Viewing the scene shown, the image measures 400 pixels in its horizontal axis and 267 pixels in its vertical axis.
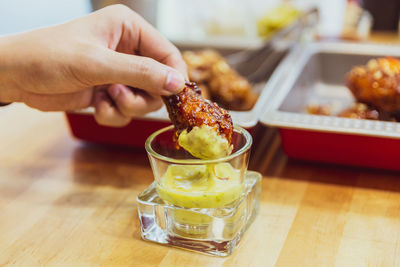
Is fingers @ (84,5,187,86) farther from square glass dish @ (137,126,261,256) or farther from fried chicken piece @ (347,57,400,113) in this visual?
fried chicken piece @ (347,57,400,113)

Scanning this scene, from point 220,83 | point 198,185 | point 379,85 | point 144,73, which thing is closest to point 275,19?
point 220,83

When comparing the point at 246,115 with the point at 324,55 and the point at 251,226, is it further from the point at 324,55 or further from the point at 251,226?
the point at 324,55

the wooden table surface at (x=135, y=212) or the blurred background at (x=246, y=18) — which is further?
the blurred background at (x=246, y=18)

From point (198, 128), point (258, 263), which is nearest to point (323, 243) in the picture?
point (258, 263)

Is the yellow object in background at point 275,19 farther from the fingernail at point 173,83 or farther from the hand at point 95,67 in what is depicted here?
the fingernail at point 173,83

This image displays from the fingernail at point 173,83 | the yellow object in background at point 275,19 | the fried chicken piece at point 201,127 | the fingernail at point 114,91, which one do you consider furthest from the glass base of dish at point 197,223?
the yellow object in background at point 275,19

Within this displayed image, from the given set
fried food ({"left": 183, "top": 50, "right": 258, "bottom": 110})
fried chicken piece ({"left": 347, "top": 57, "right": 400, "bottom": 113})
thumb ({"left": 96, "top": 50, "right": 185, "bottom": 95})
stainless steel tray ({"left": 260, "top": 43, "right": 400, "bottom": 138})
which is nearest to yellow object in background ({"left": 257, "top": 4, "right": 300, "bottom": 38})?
stainless steel tray ({"left": 260, "top": 43, "right": 400, "bottom": 138})
